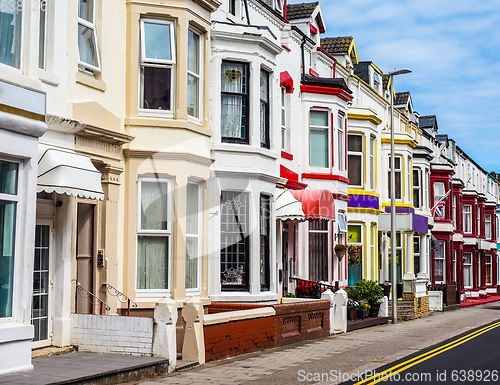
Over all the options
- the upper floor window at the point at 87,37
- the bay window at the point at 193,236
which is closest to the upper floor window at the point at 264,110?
the bay window at the point at 193,236

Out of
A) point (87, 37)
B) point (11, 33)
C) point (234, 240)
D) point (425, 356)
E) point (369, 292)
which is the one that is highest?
point (87, 37)

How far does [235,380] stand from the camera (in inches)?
473

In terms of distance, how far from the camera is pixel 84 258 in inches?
546

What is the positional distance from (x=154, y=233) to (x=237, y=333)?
8.80 ft

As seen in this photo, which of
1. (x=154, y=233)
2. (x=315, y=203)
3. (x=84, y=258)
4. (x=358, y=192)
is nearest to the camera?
(x=84, y=258)

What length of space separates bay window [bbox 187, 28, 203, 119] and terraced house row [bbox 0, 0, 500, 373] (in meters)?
0.04

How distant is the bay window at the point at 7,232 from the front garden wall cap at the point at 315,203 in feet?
42.6

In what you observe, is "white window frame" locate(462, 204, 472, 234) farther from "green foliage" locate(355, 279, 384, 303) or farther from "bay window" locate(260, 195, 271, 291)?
"bay window" locate(260, 195, 271, 291)

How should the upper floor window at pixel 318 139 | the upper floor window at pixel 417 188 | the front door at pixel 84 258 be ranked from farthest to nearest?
the upper floor window at pixel 417 188 < the upper floor window at pixel 318 139 < the front door at pixel 84 258

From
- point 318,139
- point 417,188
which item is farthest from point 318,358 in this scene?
point 417,188

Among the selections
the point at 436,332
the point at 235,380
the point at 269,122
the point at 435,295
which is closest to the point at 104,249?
the point at 235,380

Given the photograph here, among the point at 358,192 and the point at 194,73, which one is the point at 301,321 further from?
the point at 358,192

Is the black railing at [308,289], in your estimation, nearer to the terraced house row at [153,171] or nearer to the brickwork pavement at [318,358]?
the terraced house row at [153,171]

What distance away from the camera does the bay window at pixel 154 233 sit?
14.9 m
